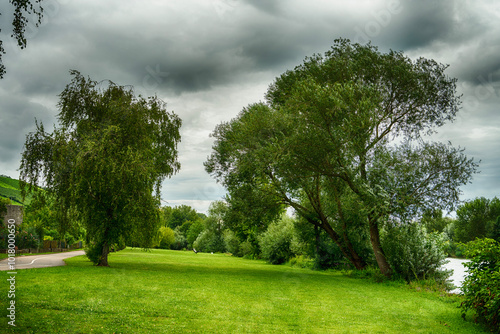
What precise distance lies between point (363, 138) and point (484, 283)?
11.5 meters

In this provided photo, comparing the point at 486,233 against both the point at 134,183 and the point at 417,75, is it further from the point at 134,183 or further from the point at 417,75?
the point at 134,183

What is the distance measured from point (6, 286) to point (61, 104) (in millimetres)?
14551

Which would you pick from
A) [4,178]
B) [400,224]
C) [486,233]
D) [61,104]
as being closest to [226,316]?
[400,224]

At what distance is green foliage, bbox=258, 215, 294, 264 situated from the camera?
43.2m

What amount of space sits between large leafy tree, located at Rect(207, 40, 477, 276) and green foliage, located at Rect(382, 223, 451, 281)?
1183mm

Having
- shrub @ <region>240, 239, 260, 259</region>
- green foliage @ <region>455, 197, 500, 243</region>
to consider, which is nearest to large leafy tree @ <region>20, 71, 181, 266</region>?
shrub @ <region>240, 239, 260, 259</region>

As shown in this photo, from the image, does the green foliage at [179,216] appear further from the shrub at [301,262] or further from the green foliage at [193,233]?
the shrub at [301,262]

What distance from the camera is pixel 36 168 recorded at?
2181 centimetres

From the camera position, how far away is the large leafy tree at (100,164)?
69.2 ft

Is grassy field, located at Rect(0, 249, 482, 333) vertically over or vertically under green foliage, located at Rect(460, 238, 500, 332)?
under

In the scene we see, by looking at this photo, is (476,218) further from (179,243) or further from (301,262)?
(179,243)

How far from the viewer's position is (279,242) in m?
43.6

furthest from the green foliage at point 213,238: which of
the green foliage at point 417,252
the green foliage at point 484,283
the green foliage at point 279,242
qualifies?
the green foliage at point 484,283

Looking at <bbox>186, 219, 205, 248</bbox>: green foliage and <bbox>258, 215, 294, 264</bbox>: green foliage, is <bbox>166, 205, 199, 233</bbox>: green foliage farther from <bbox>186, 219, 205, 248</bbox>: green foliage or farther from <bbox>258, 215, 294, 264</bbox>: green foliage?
<bbox>258, 215, 294, 264</bbox>: green foliage
